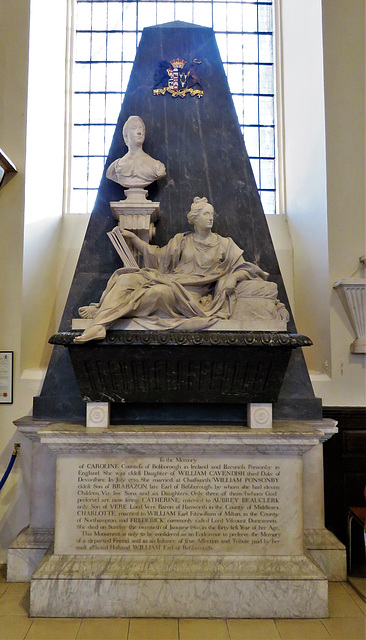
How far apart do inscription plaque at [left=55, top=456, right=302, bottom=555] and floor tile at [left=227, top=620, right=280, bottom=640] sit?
428 millimetres

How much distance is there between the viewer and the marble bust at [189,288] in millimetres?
3936

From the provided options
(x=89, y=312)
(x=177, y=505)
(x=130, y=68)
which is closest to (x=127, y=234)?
(x=89, y=312)

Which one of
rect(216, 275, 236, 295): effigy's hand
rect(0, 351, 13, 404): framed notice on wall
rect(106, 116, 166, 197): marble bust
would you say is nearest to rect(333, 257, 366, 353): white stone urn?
rect(216, 275, 236, 295): effigy's hand

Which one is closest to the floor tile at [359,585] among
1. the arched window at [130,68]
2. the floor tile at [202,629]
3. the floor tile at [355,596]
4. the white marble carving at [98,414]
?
the floor tile at [355,596]

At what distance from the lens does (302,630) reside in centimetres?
344

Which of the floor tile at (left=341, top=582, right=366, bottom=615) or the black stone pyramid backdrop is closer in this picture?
the floor tile at (left=341, top=582, right=366, bottom=615)

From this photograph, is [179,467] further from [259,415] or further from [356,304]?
[356,304]

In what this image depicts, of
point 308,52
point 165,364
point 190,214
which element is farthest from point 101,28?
point 165,364

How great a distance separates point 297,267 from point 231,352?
243 cm

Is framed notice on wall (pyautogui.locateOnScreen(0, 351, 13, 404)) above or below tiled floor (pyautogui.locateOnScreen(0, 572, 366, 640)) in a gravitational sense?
above

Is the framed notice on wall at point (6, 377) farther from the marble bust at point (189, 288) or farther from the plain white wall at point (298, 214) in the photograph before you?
the marble bust at point (189, 288)

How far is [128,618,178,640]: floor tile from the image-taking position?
3346 mm

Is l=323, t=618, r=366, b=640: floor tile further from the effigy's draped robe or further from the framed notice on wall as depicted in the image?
the framed notice on wall

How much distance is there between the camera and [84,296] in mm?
4672
